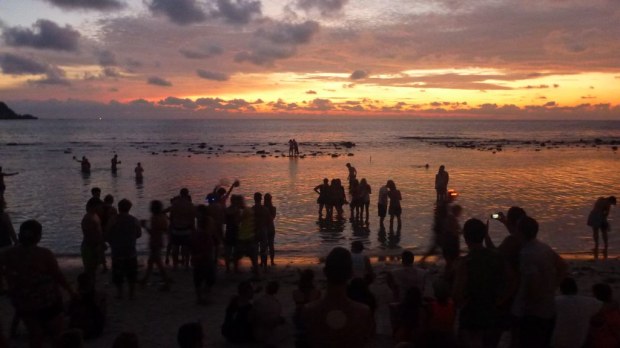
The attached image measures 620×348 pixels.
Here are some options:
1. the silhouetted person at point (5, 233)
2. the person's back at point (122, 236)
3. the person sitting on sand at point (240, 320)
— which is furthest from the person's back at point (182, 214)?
the person sitting on sand at point (240, 320)

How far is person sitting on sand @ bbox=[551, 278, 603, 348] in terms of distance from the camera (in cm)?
579

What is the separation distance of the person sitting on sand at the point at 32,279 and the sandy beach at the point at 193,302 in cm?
178

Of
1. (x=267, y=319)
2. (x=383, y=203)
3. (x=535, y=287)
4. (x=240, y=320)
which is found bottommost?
→ (x=240, y=320)

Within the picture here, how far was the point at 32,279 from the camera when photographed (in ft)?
17.9

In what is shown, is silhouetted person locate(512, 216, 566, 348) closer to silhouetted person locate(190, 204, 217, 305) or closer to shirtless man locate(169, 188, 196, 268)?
silhouetted person locate(190, 204, 217, 305)

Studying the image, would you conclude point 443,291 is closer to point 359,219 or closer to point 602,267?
point 602,267

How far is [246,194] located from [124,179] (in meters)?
9.72

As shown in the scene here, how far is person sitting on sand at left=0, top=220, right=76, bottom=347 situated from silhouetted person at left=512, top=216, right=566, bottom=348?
14.8 feet

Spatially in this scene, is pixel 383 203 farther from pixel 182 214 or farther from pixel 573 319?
pixel 573 319

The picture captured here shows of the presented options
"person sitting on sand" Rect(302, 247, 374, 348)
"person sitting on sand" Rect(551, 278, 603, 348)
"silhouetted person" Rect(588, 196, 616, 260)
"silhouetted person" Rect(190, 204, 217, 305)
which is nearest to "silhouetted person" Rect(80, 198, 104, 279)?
"silhouetted person" Rect(190, 204, 217, 305)

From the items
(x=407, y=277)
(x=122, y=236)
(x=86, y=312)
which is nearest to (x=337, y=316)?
(x=407, y=277)

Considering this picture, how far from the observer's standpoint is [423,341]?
292cm

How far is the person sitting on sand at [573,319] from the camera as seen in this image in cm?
579

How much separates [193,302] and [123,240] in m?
1.54
